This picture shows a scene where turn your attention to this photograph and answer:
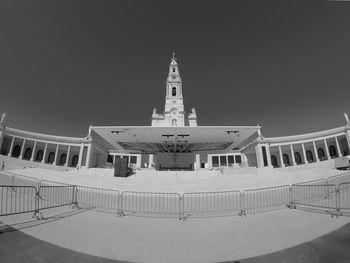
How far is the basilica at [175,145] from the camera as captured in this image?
3631cm

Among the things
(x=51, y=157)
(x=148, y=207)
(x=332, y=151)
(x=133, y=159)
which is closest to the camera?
(x=148, y=207)

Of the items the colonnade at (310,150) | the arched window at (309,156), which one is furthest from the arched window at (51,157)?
the arched window at (309,156)

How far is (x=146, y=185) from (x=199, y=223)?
10.8 m

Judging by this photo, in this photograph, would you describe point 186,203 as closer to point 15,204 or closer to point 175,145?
point 15,204

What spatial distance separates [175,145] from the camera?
4775 cm

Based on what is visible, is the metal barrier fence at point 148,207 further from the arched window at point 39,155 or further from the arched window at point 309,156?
the arched window at point 309,156

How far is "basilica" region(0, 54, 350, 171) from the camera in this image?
36.3 meters

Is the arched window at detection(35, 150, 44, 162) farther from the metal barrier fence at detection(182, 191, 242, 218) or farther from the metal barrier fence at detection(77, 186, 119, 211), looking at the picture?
the metal barrier fence at detection(182, 191, 242, 218)

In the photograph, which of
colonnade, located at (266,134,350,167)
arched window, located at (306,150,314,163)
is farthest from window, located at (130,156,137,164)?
arched window, located at (306,150,314,163)

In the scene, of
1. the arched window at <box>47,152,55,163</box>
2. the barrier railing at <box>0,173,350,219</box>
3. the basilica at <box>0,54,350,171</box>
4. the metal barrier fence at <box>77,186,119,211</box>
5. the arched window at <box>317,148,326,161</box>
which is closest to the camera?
the barrier railing at <box>0,173,350,219</box>

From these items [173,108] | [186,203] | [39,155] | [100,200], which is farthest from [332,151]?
[39,155]

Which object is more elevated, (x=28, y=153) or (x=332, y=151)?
(x=332, y=151)

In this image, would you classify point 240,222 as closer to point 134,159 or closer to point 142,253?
point 142,253

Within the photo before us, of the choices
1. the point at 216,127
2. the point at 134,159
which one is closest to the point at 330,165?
the point at 216,127
